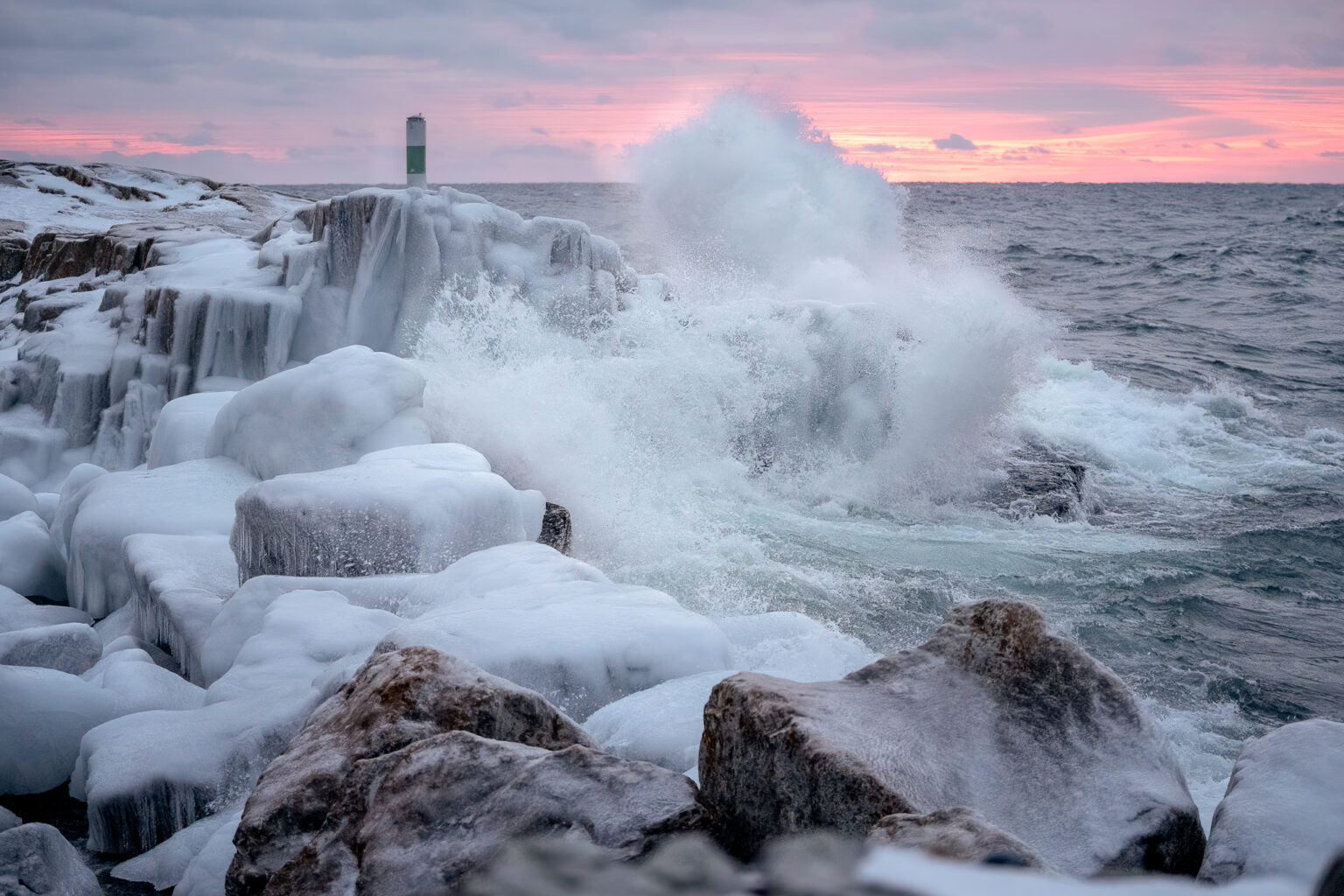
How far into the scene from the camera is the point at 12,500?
20.1ft

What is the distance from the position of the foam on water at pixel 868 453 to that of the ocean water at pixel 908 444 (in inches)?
1.2

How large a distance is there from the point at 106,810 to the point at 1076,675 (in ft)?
9.53

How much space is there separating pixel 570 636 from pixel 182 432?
4537mm

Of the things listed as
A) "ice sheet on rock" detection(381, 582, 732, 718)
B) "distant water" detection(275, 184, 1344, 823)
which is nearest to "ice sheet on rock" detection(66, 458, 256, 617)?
"distant water" detection(275, 184, 1344, 823)

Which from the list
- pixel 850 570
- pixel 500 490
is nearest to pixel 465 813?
pixel 500 490

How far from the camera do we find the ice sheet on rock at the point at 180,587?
13.7ft

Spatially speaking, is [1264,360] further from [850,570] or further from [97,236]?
[97,236]

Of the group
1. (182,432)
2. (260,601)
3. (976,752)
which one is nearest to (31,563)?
(182,432)

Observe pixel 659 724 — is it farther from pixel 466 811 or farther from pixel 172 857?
pixel 172 857

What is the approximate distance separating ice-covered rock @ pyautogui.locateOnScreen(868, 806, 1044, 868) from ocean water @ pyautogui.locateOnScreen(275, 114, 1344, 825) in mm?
2371

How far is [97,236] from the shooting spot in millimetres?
12039

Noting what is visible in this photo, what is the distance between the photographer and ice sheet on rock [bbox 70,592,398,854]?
2.99 metres

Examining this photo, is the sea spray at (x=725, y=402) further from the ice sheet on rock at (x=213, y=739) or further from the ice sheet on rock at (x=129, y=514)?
the ice sheet on rock at (x=213, y=739)

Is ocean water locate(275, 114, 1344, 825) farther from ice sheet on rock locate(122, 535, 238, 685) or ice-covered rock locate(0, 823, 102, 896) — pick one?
ice-covered rock locate(0, 823, 102, 896)
